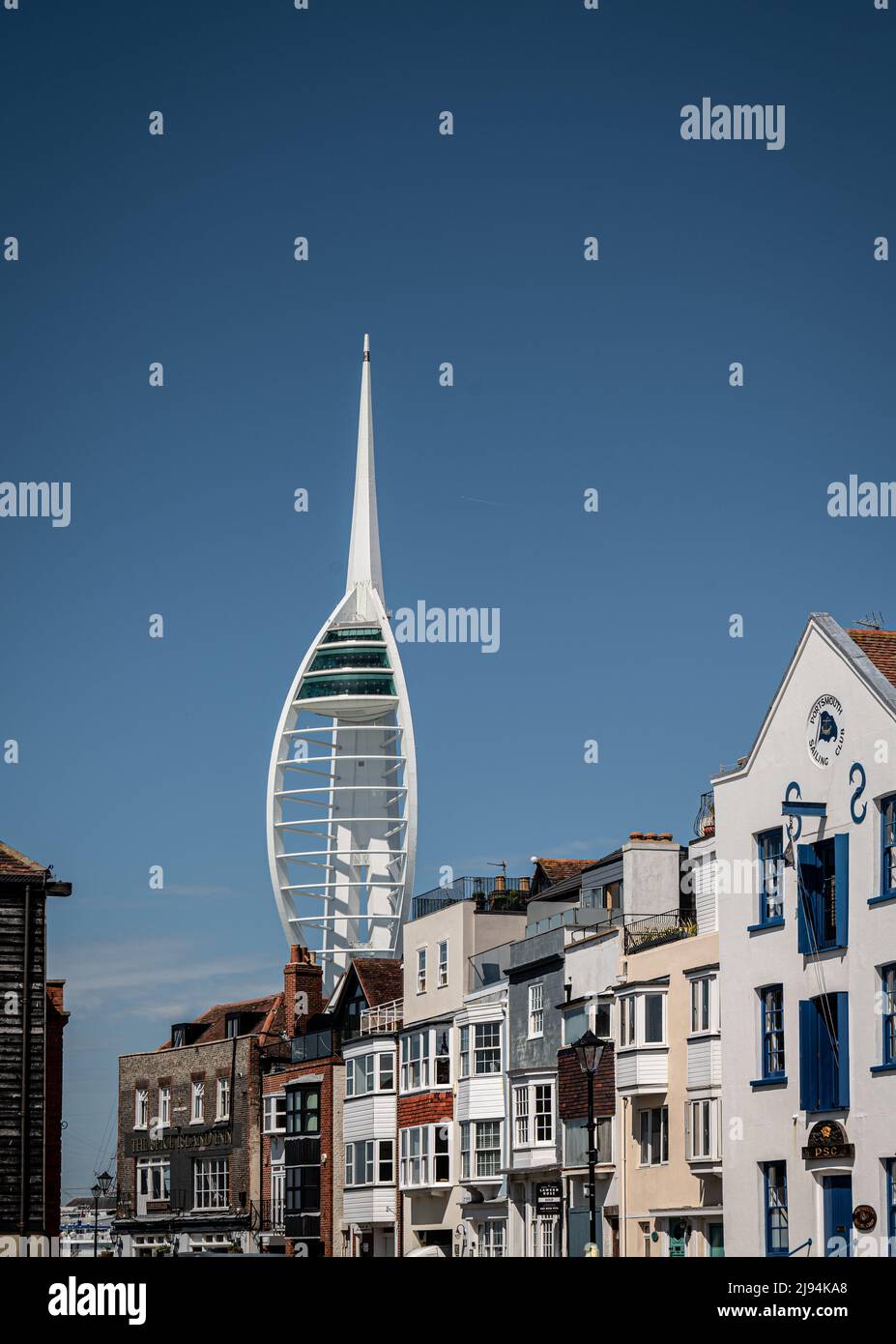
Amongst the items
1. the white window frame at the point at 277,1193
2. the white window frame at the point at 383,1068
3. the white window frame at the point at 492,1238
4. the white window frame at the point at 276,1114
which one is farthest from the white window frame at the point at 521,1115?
the white window frame at the point at 276,1114

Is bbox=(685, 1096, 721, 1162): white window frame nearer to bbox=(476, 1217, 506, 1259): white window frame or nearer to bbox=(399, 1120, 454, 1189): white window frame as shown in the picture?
bbox=(476, 1217, 506, 1259): white window frame

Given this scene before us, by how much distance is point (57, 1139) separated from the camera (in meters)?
61.3

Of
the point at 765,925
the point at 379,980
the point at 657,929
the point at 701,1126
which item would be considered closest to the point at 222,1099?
the point at 379,980

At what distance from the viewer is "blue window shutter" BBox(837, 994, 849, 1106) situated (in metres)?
49.1

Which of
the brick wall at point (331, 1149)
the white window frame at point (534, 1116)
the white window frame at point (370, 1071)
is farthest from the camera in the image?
the brick wall at point (331, 1149)

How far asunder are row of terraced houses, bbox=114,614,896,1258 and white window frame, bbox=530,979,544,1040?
10 cm

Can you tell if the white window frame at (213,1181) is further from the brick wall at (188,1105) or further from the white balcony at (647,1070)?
the white balcony at (647,1070)

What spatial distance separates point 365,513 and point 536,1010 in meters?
125

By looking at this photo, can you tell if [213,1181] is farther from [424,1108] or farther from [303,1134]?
[424,1108]

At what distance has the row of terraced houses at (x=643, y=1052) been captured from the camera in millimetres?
49312

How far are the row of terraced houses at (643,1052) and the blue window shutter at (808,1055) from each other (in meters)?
0.05

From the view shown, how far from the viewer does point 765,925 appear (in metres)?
52.7
